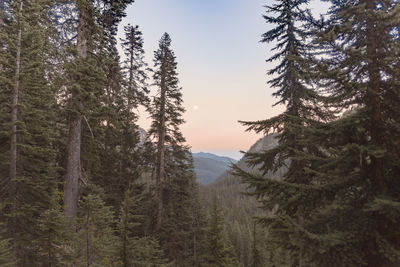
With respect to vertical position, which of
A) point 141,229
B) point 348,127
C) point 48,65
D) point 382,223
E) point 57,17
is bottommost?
point 141,229

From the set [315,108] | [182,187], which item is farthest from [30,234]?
[315,108]

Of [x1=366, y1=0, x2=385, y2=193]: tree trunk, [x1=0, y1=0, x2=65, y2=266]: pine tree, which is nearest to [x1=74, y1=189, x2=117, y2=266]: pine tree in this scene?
[x1=0, y1=0, x2=65, y2=266]: pine tree

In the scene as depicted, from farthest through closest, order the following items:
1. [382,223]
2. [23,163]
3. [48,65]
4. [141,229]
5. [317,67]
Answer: [141,229]
[23,163]
[48,65]
[317,67]
[382,223]

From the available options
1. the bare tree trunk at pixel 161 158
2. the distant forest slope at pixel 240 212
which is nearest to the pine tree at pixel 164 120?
the bare tree trunk at pixel 161 158

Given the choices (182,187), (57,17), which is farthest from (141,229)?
(57,17)

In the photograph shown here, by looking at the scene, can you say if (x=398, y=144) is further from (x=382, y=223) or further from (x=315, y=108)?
(x=315, y=108)

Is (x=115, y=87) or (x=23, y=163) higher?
(x=115, y=87)

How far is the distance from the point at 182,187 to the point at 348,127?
1533cm

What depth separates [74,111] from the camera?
8.52m

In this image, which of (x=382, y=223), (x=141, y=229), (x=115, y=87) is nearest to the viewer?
(x=382, y=223)

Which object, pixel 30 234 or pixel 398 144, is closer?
pixel 398 144

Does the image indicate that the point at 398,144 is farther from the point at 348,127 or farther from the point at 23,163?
the point at 23,163

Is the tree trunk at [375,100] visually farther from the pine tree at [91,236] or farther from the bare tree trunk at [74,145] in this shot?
the bare tree trunk at [74,145]

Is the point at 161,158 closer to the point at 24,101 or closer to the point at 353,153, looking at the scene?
the point at 24,101
